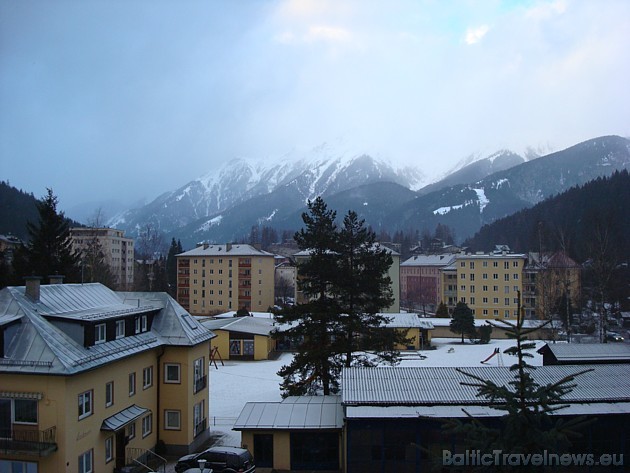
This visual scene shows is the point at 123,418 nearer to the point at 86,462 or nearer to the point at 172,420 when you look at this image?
the point at 86,462

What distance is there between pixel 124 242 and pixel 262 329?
340ft

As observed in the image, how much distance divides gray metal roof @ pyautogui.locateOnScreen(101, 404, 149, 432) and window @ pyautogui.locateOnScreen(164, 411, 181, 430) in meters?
1.79

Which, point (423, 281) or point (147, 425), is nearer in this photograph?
point (147, 425)

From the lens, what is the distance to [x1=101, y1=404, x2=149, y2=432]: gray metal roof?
19.1 meters

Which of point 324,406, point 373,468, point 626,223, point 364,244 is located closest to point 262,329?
point 364,244

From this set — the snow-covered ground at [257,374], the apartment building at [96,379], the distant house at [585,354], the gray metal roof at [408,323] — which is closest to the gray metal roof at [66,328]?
the apartment building at [96,379]

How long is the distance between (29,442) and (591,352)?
2237 centimetres

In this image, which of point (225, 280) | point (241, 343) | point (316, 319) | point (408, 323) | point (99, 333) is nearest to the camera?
point (99, 333)

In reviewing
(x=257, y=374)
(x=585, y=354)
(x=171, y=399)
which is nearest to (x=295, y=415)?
(x=171, y=399)

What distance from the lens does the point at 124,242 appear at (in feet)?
468

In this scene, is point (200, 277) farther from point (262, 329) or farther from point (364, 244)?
point (364, 244)

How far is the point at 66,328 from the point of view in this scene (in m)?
18.9

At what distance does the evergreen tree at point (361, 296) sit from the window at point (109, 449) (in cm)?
1041

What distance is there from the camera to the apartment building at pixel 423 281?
10612cm
